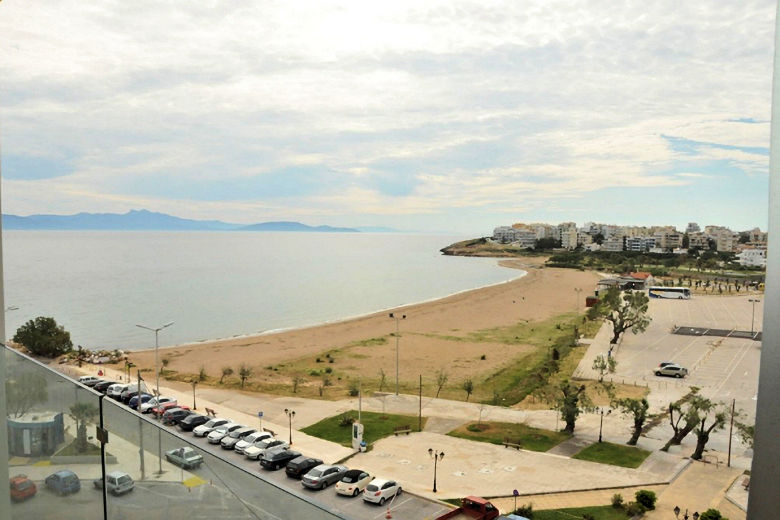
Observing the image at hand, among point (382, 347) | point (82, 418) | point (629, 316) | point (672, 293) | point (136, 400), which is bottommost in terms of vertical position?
point (382, 347)

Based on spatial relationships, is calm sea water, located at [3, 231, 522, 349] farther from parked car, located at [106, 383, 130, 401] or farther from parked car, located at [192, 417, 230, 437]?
parked car, located at [192, 417, 230, 437]

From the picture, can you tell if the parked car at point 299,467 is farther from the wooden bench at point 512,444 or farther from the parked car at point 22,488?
the parked car at point 22,488

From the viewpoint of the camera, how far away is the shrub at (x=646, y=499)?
6.55 metres

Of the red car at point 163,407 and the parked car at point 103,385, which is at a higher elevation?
the parked car at point 103,385

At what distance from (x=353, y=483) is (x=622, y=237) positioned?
67151 mm

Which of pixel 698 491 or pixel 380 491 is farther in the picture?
pixel 698 491

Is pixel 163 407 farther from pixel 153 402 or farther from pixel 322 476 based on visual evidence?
pixel 322 476

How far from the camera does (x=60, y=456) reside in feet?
3.63

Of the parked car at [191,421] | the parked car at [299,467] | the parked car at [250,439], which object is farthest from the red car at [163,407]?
the parked car at [299,467]

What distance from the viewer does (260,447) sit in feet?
28.1

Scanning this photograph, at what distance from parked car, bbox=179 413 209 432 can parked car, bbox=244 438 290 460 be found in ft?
5.69

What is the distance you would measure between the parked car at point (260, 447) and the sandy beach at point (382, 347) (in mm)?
5032

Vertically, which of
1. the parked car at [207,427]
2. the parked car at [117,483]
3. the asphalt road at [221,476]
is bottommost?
the parked car at [207,427]

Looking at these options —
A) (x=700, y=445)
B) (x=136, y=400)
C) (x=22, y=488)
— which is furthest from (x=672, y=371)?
(x=22, y=488)
